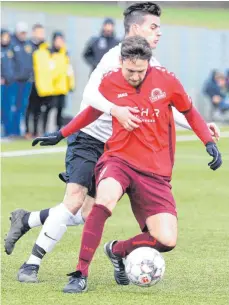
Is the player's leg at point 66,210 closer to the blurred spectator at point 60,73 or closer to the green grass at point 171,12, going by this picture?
the blurred spectator at point 60,73

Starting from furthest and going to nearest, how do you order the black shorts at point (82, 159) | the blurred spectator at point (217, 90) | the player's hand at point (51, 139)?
the blurred spectator at point (217, 90) → the black shorts at point (82, 159) → the player's hand at point (51, 139)

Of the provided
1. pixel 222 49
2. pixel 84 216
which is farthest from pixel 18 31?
pixel 84 216

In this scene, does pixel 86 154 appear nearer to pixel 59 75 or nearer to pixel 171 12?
pixel 59 75

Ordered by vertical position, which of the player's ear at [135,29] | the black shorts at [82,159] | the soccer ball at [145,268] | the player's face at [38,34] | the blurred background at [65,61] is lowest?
the blurred background at [65,61]

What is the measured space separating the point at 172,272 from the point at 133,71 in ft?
6.32

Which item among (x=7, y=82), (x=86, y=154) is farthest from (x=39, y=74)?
(x=86, y=154)

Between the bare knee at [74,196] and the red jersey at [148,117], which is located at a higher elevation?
the red jersey at [148,117]

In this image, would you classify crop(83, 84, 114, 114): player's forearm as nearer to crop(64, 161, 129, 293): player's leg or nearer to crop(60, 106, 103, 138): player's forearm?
crop(60, 106, 103, 138): player's forearm

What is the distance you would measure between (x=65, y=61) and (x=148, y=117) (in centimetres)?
1650

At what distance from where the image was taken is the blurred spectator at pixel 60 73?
81.0ft

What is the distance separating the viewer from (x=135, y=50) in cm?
840

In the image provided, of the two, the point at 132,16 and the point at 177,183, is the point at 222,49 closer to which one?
the point at 177,183

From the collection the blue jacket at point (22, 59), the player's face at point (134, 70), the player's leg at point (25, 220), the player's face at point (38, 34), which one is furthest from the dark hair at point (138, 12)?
the player's face at point (38, 34)

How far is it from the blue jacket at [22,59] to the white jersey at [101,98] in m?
14.4
